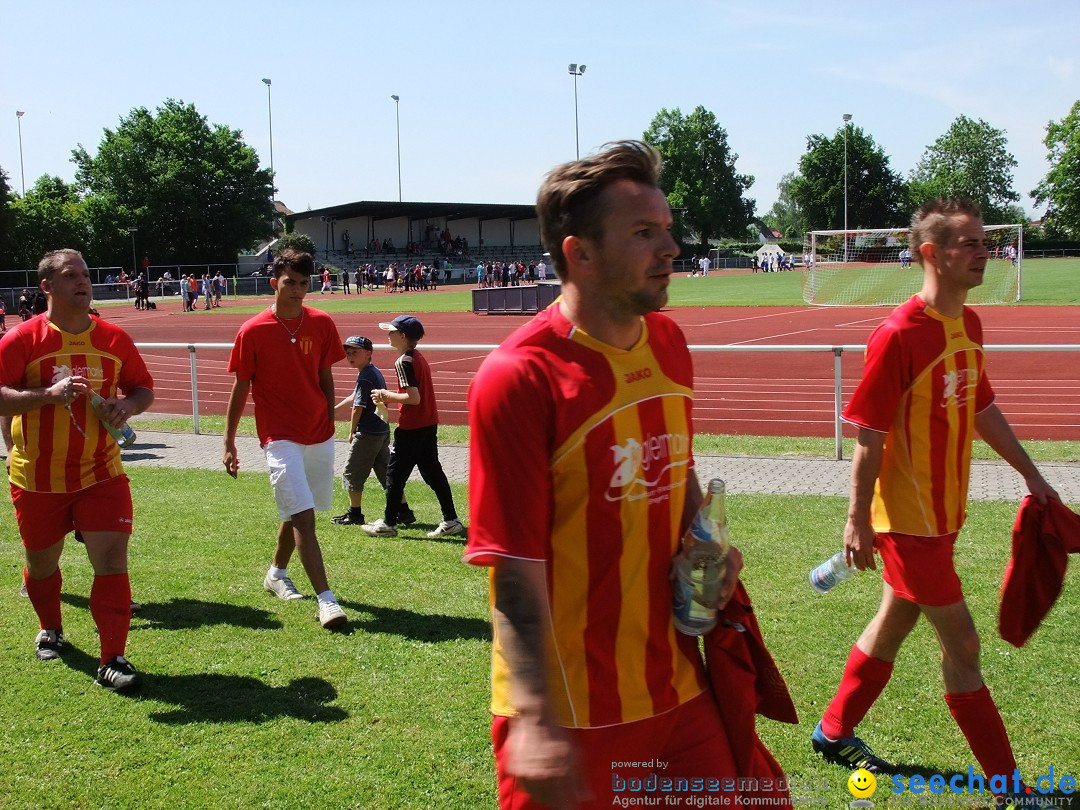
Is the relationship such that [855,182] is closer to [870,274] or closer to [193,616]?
[870,274]

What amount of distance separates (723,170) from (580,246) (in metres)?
111

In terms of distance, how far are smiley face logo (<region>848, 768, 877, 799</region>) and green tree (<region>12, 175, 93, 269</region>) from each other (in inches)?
2498

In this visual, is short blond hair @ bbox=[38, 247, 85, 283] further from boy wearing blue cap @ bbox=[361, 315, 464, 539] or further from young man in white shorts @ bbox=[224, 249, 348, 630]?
boy wearing blue cap @ bbox=[361, 315, 464, 539]

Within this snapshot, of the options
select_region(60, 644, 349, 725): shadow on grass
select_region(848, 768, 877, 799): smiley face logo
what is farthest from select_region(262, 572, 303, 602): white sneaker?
select_region(848, 768, 877, 799): smiley face logo

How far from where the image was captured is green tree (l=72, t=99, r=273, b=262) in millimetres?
70688

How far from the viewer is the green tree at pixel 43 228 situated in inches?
2371

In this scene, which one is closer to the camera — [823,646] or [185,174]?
[823,646]

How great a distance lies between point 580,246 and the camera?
7.54 feet

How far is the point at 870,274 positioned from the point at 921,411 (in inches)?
1547

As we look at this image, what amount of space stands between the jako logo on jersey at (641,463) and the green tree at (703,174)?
335ft

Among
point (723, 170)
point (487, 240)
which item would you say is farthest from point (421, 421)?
point (723, 170)

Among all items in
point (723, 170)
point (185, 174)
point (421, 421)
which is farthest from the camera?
point (723, 170)

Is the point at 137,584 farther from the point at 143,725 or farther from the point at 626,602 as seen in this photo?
the point at 626,602

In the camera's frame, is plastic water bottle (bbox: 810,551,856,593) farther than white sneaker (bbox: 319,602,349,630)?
No
